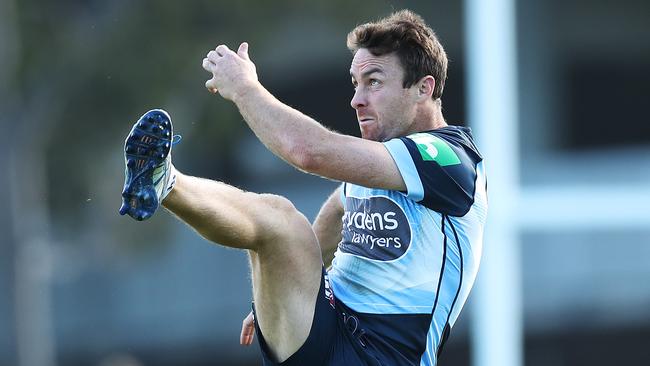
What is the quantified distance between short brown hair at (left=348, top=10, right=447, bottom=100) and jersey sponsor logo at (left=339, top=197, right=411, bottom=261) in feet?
1.87

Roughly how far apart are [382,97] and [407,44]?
0.88ft

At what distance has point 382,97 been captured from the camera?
660 centimetres

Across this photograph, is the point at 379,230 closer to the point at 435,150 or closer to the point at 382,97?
the point at 435,150

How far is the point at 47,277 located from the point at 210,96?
4228 mm

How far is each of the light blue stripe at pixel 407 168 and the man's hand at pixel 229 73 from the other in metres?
0.67

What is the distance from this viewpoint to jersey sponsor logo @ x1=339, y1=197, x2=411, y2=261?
6.47 metres

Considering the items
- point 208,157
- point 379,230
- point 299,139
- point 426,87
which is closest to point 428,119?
point 426,87

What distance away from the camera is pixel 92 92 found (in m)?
18.7

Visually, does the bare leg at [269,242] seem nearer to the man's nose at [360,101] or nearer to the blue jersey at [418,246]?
the blue jersey at [418,246]

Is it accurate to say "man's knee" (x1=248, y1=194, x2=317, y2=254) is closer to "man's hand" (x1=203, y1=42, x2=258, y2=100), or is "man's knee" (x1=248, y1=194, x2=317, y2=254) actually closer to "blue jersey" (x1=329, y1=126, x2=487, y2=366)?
"blue jersey" (x1=329, y1=126, x2=487, y2=366)

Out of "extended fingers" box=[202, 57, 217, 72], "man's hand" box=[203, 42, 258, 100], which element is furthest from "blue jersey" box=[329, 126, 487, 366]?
"extended fingers" box=[202, 57, 217, 72]

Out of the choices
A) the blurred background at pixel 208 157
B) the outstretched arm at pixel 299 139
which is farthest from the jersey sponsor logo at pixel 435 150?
the blurred background at pixel 208 157

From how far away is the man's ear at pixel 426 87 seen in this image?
666 centimetres

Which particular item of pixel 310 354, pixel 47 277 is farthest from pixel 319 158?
pixel 47 277
